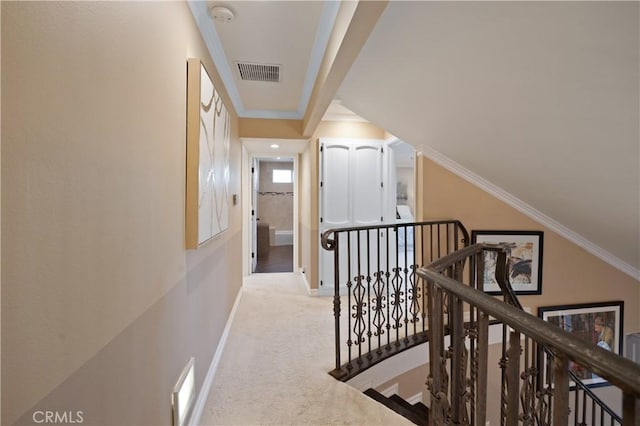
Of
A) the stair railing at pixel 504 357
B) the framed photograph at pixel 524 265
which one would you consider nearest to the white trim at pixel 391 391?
the stair railing at pixel 504 357

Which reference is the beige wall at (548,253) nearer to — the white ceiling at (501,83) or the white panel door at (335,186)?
the white ceiling at (501,83)

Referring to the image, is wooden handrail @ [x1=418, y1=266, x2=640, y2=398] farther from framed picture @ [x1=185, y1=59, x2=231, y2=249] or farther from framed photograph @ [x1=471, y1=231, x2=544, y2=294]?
framed photograph @ [x1=471, y1=231, x2=544, y2=294]

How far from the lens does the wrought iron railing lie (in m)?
2.12

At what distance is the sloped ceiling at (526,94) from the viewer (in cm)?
131

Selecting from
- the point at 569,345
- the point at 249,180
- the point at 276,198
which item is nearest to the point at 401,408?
the point at 569,345

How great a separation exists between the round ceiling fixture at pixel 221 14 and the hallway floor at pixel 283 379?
241cm

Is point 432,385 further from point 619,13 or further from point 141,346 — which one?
point 619,13

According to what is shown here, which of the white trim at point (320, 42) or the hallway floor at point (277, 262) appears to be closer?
the white trim at point (320, 42)

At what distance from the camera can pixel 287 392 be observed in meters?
1.90

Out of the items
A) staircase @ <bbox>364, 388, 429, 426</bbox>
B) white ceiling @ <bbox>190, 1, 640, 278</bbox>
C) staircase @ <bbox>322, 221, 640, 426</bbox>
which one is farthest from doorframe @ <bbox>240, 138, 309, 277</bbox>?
staircase @ <bbox>364, 388, 429, 426</bbox>

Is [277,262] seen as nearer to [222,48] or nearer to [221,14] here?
[222,48]

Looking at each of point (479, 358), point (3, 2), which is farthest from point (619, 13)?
point (3, 2)

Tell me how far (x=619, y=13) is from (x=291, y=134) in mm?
2946

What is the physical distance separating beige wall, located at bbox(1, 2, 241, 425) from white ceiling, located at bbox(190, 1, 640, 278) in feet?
3.35
